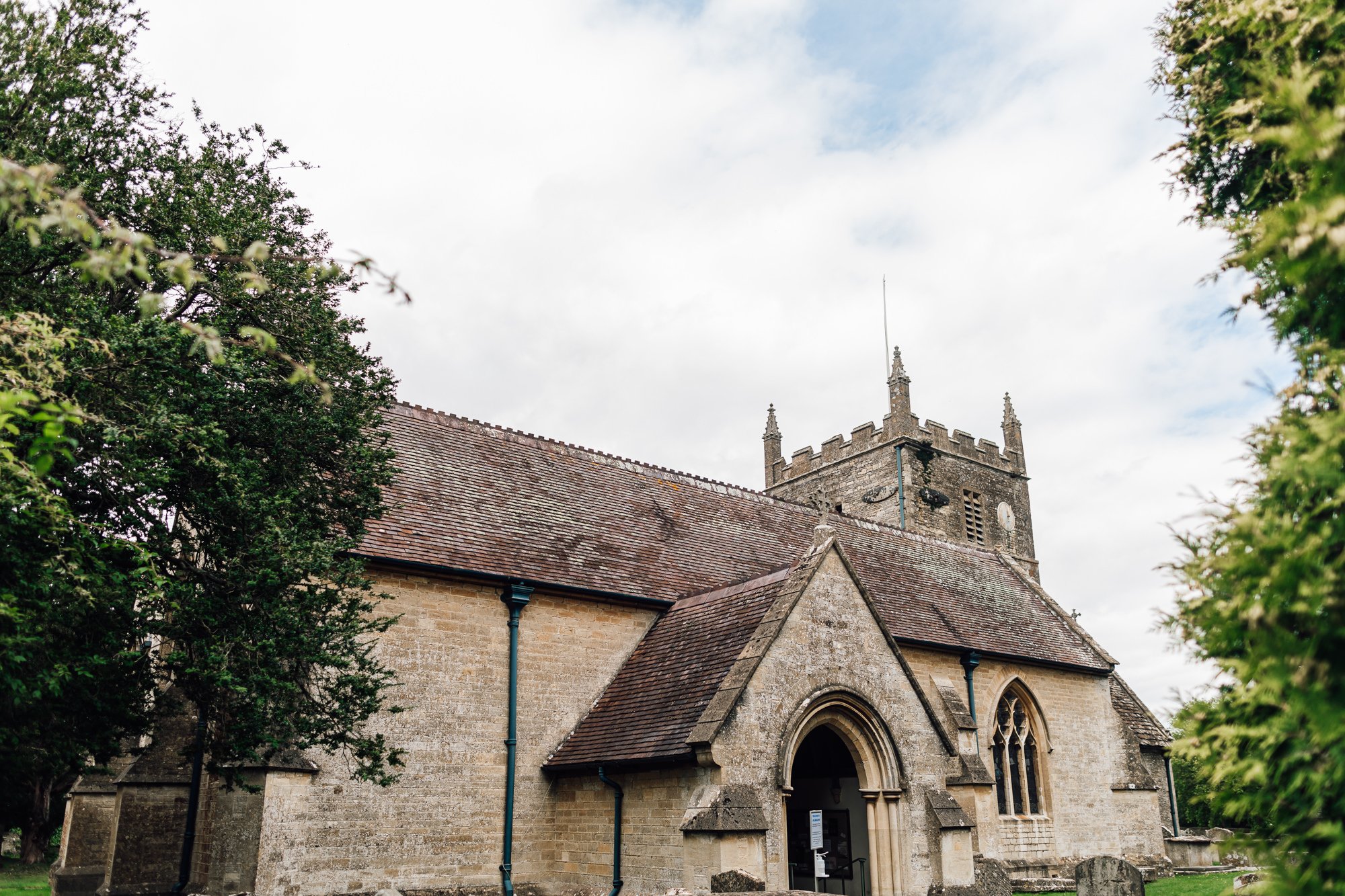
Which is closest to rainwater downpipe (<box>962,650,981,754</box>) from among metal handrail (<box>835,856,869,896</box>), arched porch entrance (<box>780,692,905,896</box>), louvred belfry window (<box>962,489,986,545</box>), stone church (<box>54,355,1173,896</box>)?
stone church (<box>54,355,1173,896</box>)

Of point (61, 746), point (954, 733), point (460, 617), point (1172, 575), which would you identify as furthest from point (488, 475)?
point (1172, 575)

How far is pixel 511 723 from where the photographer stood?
15.3 metres

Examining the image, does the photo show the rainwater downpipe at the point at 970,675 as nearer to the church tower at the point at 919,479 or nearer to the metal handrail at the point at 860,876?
the metal handrail at the point at 860,876

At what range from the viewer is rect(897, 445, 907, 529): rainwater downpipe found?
35.1 m

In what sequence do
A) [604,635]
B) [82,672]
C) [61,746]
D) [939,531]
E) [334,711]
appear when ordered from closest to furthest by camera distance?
1. [82,672]
2. [61,746]
3. [334,711]
4. [604,635]
5. [939,531]

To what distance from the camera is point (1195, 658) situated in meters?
5.65

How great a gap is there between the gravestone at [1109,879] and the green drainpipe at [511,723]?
8.33m

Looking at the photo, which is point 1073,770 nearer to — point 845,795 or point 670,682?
point 845,795

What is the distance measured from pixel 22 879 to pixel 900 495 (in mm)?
31126

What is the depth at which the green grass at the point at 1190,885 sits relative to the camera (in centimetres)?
1725

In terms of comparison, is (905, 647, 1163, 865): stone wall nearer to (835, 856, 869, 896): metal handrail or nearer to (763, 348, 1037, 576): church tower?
(835, 856, 869, 896): metal handrail

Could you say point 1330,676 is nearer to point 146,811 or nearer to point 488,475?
point 146,811

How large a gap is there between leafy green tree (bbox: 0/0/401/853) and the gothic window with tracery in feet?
→ 50.3

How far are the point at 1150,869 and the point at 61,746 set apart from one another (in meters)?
23.0
